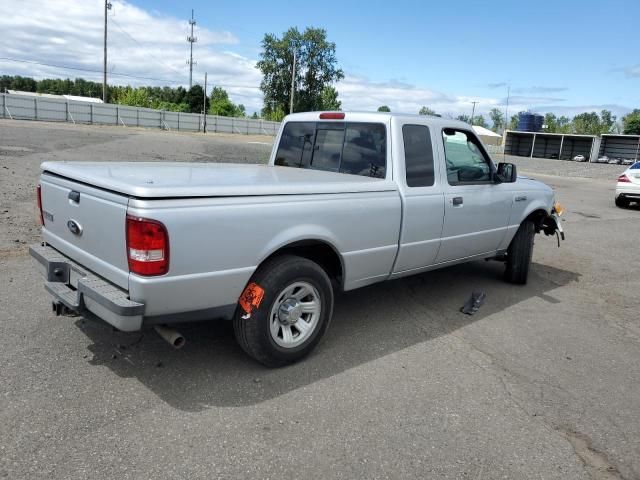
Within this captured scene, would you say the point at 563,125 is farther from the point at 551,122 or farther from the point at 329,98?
the point at 329,98

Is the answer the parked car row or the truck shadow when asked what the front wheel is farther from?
the parked car row

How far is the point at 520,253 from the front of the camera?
639cm

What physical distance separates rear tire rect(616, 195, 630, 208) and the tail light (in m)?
16.4

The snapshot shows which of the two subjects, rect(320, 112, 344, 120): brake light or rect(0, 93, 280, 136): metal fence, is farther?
rect(0, 93, 280, 136): metal fence

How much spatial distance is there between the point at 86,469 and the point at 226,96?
116 meters

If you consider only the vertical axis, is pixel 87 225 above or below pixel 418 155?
below

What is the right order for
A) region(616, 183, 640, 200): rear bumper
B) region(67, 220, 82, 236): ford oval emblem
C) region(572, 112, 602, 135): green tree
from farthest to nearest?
region(572, 112, 602, 135): green tree → region(616, 183, 640, 200): rear bumper → region(67, 220, 82, 236): ford oval emblem

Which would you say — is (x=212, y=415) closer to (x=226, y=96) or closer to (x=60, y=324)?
(x=60, y=324)

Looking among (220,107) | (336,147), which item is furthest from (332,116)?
(220,107)

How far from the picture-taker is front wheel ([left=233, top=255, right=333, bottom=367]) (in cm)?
359

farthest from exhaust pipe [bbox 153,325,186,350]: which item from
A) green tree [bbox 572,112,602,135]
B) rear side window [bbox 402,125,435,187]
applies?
green tree [bbox 572,112,602,135]

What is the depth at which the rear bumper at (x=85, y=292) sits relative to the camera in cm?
306

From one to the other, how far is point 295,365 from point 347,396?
0.57m

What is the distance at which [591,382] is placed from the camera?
13.3 ft
